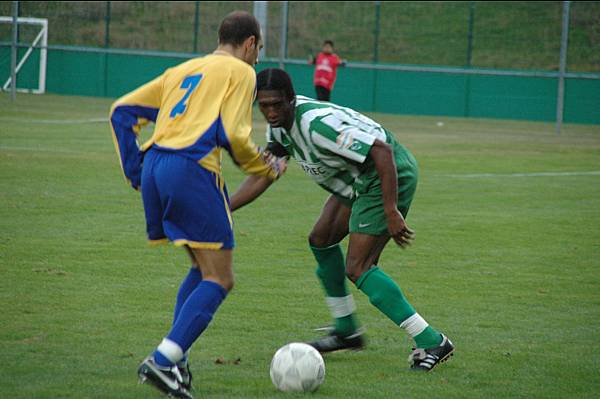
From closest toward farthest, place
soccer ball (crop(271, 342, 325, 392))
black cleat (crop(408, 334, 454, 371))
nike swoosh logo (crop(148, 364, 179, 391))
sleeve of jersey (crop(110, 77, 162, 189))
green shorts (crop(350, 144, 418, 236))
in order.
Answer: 1. nike swoosh logo (crop(148, 364, 179, 391))
2. sleeve of jersey (crop(110, 77, 162, 189))
3. soccer ball (crop(271, 342, 325, 392))
4. black cleat (crop(408, 334, 454, 371))
5. green shorts (crop(350, 144, 418, 236))

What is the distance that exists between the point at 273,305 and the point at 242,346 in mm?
1115

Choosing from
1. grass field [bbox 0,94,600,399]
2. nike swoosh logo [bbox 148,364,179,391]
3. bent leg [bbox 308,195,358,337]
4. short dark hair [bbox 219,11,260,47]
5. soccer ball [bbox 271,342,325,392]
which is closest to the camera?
nike swoosh logo [bbox 148,364,179,391]

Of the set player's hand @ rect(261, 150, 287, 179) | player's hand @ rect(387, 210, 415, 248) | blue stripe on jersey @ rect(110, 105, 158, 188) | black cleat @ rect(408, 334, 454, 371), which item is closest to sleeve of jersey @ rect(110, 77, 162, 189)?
blue stripe on jersey @ rect(110, 105, 158, 188)

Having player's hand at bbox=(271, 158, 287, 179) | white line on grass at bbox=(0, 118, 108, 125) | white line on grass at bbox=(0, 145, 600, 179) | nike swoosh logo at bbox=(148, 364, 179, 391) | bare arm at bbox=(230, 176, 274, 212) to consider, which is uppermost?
player's hand at bbox=(271, 158, 287, 179)

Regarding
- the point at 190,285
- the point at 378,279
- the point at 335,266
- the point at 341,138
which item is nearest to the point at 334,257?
A: the point at 335,266

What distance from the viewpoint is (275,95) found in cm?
536

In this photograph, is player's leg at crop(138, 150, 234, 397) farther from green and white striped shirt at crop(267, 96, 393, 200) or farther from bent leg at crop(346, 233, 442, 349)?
bent leg at crop(346, 233, 442, 349)

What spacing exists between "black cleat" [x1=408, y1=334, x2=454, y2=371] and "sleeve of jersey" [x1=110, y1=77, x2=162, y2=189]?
1852 millimetres

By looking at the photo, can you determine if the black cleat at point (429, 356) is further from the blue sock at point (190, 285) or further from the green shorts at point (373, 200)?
the blue sock at point (190, 285)

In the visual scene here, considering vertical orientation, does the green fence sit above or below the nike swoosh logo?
above

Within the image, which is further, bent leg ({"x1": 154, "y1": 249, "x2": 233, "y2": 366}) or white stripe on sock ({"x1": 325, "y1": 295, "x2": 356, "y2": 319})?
white stripe on sock ({"x1": 325, "y1": 295, "x2": 356, "y2": 319})

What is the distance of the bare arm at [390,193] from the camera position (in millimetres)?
5430

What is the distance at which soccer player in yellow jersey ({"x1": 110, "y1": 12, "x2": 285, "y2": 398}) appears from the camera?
4691 mm

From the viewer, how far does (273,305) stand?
7031 millimetres
